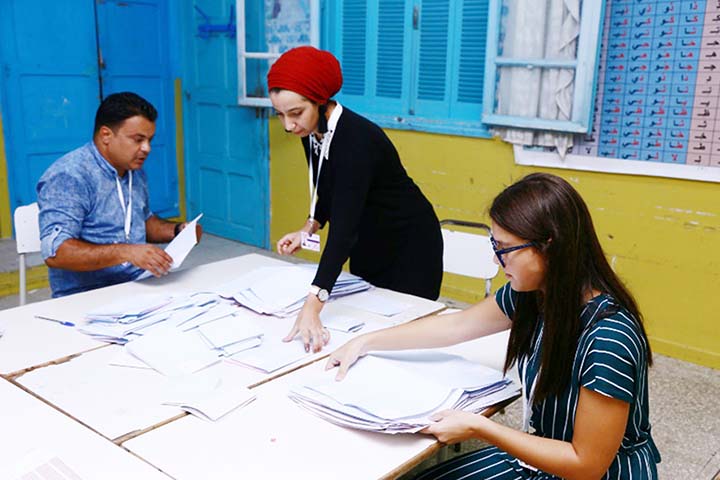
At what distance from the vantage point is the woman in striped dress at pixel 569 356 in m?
1.15

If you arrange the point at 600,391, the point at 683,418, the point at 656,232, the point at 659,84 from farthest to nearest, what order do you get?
the point at 656,232 < the point at 659,84 < the point at 683,418 < the point at 600,391

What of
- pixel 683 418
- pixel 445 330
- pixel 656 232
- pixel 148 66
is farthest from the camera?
pixel 148 66

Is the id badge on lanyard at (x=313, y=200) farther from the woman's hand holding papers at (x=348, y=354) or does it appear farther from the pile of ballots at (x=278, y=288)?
the woman's hand holding papers at (x=348, y=354)

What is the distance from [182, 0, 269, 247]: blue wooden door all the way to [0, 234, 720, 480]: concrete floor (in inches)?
112

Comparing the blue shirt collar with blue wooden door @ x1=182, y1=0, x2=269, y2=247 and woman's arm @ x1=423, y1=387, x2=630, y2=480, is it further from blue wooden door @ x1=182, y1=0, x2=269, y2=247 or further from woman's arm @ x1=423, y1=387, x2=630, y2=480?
blue wooden door @ x1=182, y1=0, x2=269, y2=247

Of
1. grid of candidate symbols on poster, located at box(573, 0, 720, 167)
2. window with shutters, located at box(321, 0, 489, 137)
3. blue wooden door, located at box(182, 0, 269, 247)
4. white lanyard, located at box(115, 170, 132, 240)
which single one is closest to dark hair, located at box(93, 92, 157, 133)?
white lanyard, located at box(115, 170, 132, 240)

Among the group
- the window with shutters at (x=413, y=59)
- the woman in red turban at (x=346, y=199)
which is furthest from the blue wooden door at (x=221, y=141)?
the woman in red turban at (x=346, y=199)

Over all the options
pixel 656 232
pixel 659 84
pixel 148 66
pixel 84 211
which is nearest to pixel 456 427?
pixel 84 211

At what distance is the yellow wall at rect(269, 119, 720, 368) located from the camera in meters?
3.04

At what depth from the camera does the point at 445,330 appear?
1576 millimetres

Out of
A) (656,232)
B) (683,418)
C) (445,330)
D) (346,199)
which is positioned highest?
(346,199)

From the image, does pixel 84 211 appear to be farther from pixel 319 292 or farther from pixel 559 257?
pixel 559 257

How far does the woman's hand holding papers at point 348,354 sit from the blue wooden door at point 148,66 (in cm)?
393

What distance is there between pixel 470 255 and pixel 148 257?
3.65ft
